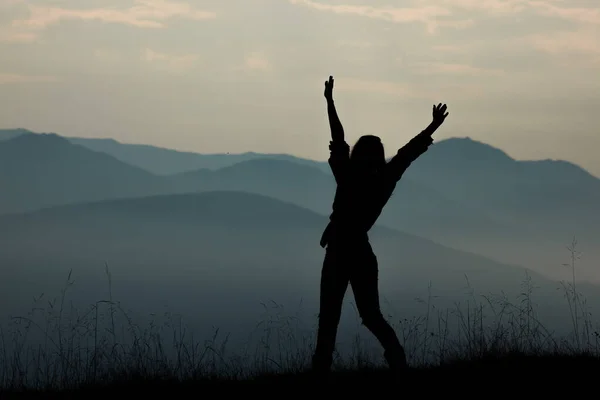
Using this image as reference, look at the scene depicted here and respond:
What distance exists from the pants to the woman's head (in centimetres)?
66

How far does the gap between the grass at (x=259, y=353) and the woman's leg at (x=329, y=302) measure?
1.31 meters

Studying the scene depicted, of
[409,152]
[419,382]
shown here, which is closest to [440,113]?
[409,152]

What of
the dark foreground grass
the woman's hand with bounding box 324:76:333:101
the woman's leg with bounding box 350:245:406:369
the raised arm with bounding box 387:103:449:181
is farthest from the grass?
the woman's hand with bounding box 324:76:333:101

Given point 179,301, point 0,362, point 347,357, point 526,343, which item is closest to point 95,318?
point 0,362

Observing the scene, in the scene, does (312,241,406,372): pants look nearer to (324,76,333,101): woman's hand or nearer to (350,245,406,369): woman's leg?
(350,245,406,369): woman's leg

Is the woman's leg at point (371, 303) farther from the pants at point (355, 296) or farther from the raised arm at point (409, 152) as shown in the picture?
the raised arm at point (409, 152)

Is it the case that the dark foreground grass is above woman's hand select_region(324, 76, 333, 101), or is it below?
below

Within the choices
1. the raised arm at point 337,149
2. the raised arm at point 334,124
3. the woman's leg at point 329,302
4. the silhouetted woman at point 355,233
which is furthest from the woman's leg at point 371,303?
the raised arm at point 334,124

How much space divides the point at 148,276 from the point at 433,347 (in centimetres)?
18183

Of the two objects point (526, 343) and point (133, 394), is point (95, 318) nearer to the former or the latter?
point (133, 394)

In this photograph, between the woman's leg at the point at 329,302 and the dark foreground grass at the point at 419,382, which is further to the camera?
the dark foreground grass at the point at 419,382

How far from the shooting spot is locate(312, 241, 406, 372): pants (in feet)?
24.5

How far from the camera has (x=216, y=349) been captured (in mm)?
9703

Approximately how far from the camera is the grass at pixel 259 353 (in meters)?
9.27
